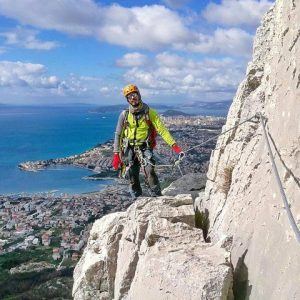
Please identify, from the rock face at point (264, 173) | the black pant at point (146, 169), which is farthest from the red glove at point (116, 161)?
the rock face at point (264, 173)

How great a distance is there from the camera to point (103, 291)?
10.0m

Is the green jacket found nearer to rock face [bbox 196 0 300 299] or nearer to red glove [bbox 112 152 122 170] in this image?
red glove [bbox 112 152 122 170]

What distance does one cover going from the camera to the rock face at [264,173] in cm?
510

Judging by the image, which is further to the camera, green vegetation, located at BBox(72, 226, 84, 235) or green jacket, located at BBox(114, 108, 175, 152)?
green vegetation, located at BBox(72, 226, 84, 235)

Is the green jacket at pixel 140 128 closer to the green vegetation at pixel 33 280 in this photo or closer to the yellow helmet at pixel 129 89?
the yellow helmet at pixel 129 89

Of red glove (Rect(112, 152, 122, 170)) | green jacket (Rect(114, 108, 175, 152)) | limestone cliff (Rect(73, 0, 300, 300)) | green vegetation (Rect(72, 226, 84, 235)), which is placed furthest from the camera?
green vegetation (Rect(72, 226, 84, 235))

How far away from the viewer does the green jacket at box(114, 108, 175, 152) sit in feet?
35.1

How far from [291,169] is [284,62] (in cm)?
189

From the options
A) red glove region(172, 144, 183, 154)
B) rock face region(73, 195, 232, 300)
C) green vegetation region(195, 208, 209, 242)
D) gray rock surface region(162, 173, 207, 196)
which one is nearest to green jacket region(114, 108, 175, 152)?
red glove region(172, 144, 183, 154)

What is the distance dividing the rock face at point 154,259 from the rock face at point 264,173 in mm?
439

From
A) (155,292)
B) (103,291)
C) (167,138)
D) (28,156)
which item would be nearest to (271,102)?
(155,292)

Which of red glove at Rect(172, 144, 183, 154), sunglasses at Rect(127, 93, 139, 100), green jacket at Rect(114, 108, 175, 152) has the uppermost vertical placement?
sunglasses at Rect(127, 93, 139, 100)

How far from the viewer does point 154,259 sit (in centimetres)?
699

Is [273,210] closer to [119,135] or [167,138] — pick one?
[167,138]
